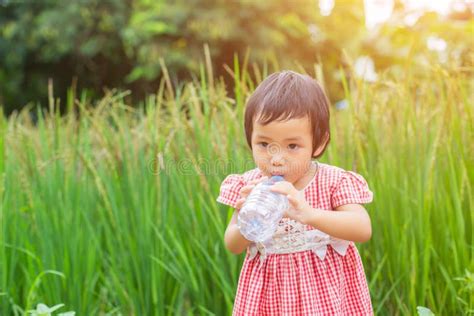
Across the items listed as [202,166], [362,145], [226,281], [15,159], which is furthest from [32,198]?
[362,145]

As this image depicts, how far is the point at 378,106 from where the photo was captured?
3.12 metres

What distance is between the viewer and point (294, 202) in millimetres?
1771

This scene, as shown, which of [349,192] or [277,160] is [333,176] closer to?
[349,192]

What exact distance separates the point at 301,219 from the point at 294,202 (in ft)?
0.18

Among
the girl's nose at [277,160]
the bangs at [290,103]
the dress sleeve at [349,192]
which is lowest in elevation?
the dress sleeve at [349,192]

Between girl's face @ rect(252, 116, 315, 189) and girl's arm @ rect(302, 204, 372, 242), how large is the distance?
0.15 metres

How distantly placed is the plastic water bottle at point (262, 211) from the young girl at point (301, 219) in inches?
1.4

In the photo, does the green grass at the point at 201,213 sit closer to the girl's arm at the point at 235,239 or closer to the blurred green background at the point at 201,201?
the blurred green background at the point at 201,201

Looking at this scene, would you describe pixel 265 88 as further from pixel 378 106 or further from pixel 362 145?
pixel 378 106

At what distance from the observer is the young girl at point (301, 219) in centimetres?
185

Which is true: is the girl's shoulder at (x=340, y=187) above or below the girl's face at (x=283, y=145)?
below

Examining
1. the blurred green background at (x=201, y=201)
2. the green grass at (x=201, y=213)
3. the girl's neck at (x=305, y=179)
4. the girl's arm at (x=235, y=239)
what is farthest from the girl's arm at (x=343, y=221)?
the green grass at (x=201, y=213)

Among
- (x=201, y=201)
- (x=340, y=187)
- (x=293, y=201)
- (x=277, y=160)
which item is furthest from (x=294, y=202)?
(x=201, y=201)

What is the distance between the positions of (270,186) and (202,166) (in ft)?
3.86
